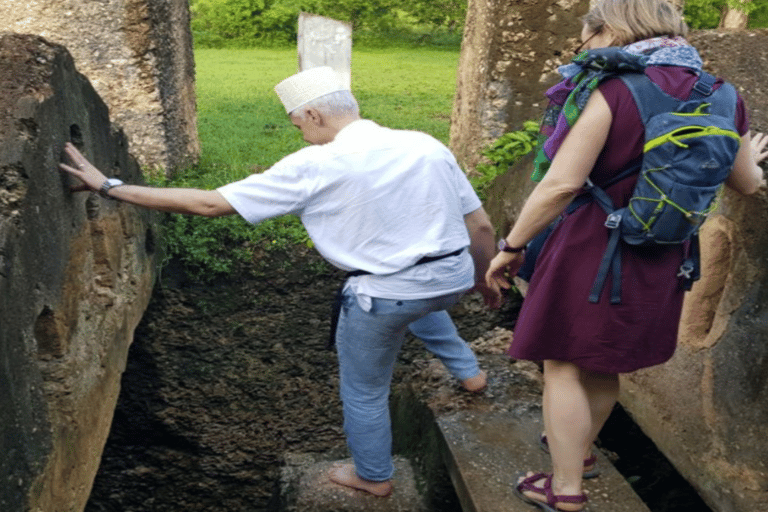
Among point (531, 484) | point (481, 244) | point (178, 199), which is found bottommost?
point (531, 484)

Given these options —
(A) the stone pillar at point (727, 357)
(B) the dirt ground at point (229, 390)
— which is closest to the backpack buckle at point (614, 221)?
(A) the stone pillar at point (727, 357)

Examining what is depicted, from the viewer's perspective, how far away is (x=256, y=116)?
11.3 m

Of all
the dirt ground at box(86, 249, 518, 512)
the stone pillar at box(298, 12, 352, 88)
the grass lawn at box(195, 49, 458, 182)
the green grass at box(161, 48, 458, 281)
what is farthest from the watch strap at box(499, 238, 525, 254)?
the stone pillar at box(298, 12, 352, 88)

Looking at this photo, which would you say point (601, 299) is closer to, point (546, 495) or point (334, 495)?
point (546, 495)

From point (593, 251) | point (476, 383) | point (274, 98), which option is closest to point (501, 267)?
point (593, 251)

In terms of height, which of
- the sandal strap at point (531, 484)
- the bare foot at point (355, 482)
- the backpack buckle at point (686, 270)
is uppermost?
the backpack buckle at point (686, 270)

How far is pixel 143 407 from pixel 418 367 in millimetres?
1612

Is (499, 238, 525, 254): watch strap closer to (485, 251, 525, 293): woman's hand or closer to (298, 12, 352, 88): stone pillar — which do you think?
(485, 251, 525, 293): woman's hand

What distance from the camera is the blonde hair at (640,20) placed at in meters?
2.22

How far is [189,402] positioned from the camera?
4.70 m

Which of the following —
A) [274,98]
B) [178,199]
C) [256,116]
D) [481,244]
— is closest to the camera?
[178,199]

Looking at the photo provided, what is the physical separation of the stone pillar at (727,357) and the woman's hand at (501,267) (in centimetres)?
92

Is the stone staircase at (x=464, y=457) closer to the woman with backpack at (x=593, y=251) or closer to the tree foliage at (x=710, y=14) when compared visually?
the woman with backpack at (x=593, y=251)

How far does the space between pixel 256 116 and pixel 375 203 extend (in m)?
9.03
